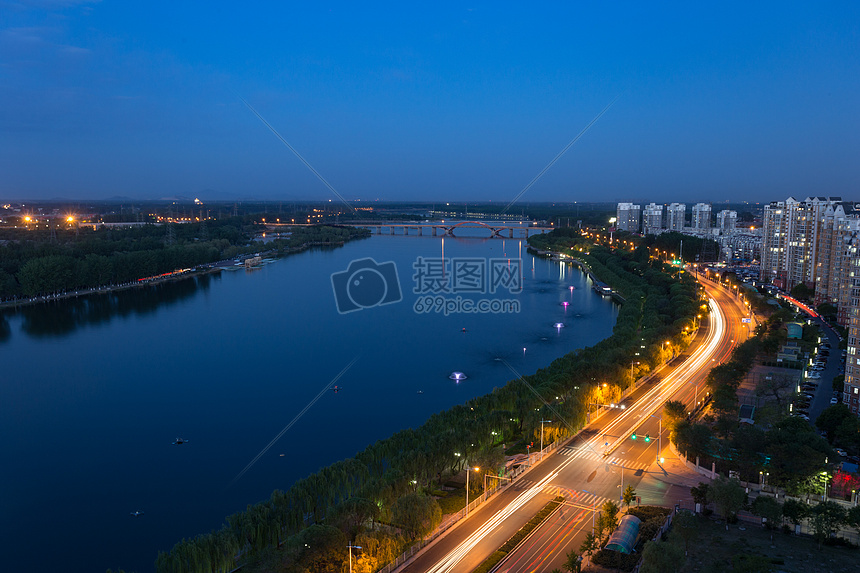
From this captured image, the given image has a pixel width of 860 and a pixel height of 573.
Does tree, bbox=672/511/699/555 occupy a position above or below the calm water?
above

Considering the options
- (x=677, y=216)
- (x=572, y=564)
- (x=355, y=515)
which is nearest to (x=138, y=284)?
(x=355, y=515)

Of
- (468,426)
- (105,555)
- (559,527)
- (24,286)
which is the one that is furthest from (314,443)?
(24,286)

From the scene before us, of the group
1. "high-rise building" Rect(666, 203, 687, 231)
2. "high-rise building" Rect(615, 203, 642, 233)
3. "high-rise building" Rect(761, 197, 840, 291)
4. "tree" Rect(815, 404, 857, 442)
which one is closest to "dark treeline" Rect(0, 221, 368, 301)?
"tree" Rect(815, 404, 857, 442)

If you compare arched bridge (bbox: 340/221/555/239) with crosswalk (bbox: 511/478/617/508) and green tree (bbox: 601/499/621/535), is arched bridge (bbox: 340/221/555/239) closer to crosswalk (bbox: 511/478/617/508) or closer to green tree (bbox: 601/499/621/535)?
crosswalk (bbox: 511/478/617/508)

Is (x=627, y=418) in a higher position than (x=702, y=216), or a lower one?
lower

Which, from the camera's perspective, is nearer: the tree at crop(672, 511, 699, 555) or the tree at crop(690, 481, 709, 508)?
the tree at crop(672, 511, 699, 555)

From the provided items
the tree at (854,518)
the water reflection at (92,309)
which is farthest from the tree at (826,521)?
the water reflection at (92,309)

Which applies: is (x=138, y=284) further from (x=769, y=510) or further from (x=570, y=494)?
(x=769, y=510)

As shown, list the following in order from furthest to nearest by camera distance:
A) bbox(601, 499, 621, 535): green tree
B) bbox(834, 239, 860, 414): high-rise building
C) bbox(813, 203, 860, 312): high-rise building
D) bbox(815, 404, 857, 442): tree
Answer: bbox(813, 203, 860, 312): high-rise building < bbox(834, 239, 860, 414): high-rise building < bbox(815, 404, 857, 442): tree < bbox(601, 499, 621, 535): green tree
